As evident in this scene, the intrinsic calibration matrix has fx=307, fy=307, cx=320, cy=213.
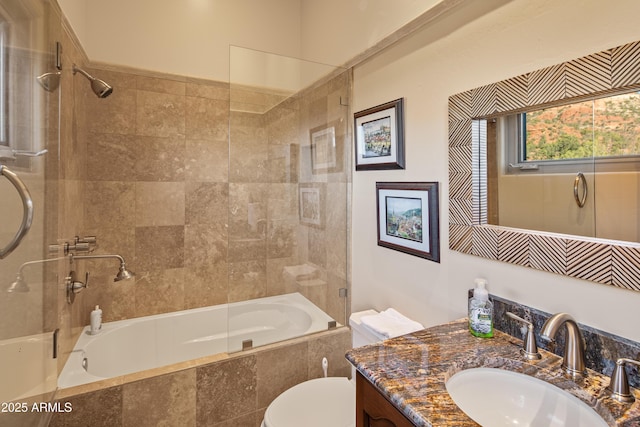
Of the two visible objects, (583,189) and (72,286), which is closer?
(583,189)

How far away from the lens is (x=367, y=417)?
97 cm

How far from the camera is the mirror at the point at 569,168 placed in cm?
88

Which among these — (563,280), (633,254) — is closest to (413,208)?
(563,280)

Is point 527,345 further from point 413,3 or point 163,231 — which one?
point 163,231

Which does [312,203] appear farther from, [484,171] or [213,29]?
[213,29]

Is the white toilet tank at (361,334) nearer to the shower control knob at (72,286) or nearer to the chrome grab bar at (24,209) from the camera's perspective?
the chrome grab bar at (24,209)

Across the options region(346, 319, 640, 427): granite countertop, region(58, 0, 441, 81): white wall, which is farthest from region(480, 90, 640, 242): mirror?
region(58, 0, 441, 81): white wall

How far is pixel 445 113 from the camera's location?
1.39 m

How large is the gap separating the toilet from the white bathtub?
466mm

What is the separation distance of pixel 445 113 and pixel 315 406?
1.53m

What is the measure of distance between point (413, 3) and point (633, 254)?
135cm

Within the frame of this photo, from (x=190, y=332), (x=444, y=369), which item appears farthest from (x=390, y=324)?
(x=190, y=332)

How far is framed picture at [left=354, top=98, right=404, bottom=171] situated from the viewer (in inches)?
64.8

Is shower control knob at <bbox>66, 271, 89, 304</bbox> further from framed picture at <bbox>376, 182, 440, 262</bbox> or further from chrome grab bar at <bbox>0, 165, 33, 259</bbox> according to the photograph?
framed picture at <bbox>376, 182, 440, 262</bbox>
